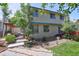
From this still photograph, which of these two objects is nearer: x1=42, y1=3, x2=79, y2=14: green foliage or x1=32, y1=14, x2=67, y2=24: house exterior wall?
x1=42, y1=3, x2=79, y2=14: green foliage

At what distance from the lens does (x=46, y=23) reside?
3834 millimetres

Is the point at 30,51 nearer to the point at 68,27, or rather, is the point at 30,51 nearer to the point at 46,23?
the point at 46,23

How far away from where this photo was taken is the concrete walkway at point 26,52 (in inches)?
148

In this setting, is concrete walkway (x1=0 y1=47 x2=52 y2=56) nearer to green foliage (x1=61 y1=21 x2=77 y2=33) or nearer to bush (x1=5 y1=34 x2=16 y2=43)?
bush (x1=5 y1=34 x2=16 y2=43)

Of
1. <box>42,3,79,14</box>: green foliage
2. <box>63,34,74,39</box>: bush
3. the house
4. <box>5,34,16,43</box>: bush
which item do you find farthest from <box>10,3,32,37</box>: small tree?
<box>63,34,74,39</box>: bush

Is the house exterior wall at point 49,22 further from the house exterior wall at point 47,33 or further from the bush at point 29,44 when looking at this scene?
the bush at point 29,44

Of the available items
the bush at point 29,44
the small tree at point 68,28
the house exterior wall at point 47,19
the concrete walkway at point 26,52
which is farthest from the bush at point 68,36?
the bush at point 29,44

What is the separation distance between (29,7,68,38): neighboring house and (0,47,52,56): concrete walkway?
0.82ft

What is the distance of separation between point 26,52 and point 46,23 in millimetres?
630

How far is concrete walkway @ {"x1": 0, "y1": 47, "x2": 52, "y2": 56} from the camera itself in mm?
3748

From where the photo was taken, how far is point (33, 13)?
383cm

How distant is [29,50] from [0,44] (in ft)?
1.76

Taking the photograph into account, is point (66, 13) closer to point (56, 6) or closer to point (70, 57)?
point (56, 6)

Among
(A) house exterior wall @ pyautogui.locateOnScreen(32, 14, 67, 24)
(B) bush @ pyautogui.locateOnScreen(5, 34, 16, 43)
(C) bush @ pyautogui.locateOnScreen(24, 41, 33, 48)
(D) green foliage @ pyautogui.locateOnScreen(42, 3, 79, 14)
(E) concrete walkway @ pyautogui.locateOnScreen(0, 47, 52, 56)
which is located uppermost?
(D) green foliage @ pyautogui.locateOnScreen(42, 3, 79, 14)
